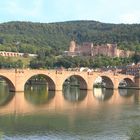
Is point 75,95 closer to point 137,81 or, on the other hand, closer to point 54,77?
point 54,77

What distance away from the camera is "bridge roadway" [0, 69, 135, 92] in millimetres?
53469

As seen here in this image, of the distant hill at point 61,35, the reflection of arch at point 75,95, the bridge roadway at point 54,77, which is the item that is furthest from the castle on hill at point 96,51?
the reflection of arch at point 75,95

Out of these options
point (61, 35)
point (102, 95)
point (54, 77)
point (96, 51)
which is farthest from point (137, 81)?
point (61, 35)

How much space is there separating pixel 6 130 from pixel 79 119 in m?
6.78

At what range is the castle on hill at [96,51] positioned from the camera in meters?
128

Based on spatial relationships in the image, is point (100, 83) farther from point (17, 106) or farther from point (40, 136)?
point (40, 136)

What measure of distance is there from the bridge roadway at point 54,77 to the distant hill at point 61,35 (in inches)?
2381

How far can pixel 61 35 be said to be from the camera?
156500 mm

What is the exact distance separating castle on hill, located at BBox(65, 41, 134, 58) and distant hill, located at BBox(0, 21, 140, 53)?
4.10 meters

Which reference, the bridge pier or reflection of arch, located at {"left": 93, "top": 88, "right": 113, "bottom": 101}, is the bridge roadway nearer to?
the bridge pier

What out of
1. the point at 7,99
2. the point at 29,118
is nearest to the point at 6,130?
the point at 29,118

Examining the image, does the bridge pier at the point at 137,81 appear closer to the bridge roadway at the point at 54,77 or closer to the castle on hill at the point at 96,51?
the bridge roadway at the point at 54,77

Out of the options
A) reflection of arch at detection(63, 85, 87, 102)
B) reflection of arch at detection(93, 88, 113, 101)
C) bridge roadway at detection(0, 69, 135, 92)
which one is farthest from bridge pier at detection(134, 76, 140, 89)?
reflection of arch at detection(63, 85, 87, 102)

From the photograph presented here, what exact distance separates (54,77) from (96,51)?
7740 centimetres
